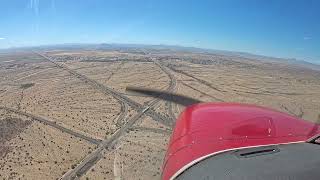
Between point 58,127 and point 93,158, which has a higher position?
point 93,158

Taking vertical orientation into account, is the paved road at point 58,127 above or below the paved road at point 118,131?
below

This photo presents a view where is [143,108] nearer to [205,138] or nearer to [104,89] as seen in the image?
[104,89]

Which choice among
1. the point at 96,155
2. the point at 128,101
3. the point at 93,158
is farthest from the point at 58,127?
the point at 128,101

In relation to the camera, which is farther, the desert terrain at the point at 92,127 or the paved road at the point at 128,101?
the paved road at the point at 128,101

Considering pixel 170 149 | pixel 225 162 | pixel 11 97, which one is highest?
pixel 225 162

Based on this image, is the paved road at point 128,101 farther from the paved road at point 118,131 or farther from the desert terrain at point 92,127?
the desert terrain at point 92,127

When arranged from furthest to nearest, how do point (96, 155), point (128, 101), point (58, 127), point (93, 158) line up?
point (128, 101) → point (58, 127) → point (96, 155) → point (93, 158)

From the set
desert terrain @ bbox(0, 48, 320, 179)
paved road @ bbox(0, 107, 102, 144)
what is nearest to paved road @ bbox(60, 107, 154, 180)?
desert terrain @ bbox(0, 48, 320, 179)

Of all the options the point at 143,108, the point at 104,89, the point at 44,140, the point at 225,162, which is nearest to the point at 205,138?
the point at 225,162

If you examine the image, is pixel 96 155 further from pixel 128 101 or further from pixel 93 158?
pixel 128 101

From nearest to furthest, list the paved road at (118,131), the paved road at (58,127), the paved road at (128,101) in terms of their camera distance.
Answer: the paved road at (118,131), the paved road at (58,127), the paved road at (128,101)

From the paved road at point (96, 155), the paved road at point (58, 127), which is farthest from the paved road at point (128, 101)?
the paved road at point (58, 127)
